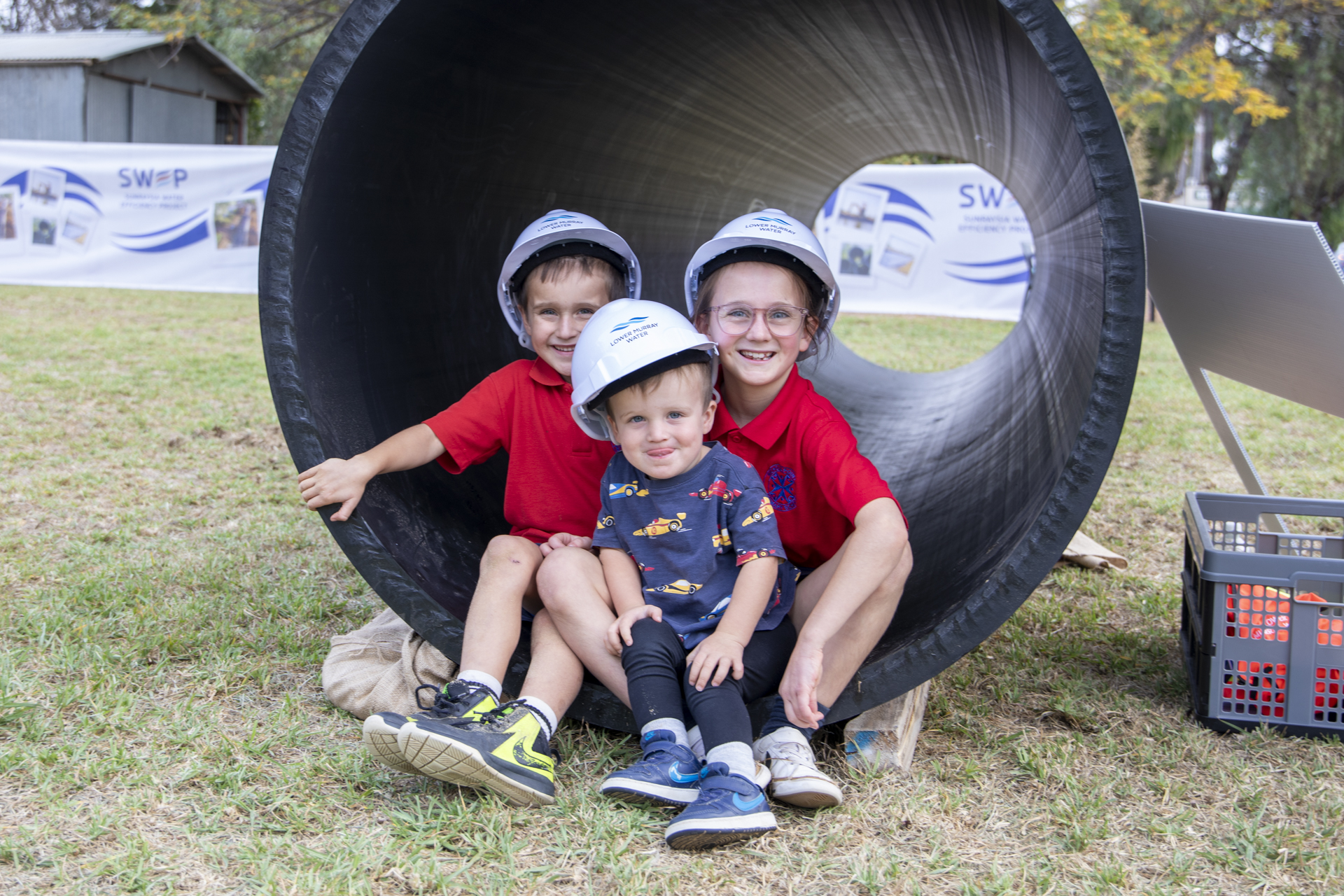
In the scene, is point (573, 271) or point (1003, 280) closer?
point (573, 271)

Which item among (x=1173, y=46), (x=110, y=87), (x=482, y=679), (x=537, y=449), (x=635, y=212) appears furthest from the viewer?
(x=110, y=87)

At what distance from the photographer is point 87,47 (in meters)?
19.5

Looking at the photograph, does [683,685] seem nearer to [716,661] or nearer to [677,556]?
[716,661]

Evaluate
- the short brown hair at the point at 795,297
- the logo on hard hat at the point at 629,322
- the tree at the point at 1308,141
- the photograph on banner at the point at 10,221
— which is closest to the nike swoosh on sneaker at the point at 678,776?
the logo on hard hat at the point at 629,322

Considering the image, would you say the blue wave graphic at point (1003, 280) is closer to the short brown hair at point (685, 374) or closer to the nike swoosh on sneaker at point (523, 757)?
the short brown hair at point (685, 374)

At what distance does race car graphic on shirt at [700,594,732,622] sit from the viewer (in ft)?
8.23

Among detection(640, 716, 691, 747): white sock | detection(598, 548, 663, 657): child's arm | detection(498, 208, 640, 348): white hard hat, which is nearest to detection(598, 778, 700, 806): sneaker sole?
detection(640, 716, 691, 747): white sock

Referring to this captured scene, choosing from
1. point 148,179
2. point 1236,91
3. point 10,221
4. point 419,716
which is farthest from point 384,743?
point 1236,91

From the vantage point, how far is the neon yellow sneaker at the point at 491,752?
7.06 ft

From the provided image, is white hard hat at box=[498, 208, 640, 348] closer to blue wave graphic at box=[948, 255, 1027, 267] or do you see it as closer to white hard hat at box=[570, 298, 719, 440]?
white hard hat at box=[570, 298, 719, 440]

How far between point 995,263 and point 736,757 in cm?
1218

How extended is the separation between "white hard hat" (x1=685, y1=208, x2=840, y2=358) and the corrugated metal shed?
715 inches

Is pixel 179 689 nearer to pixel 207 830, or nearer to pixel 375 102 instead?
pixel 207 830

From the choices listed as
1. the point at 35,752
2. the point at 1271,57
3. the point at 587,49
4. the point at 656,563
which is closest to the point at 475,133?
the point at 587,49
